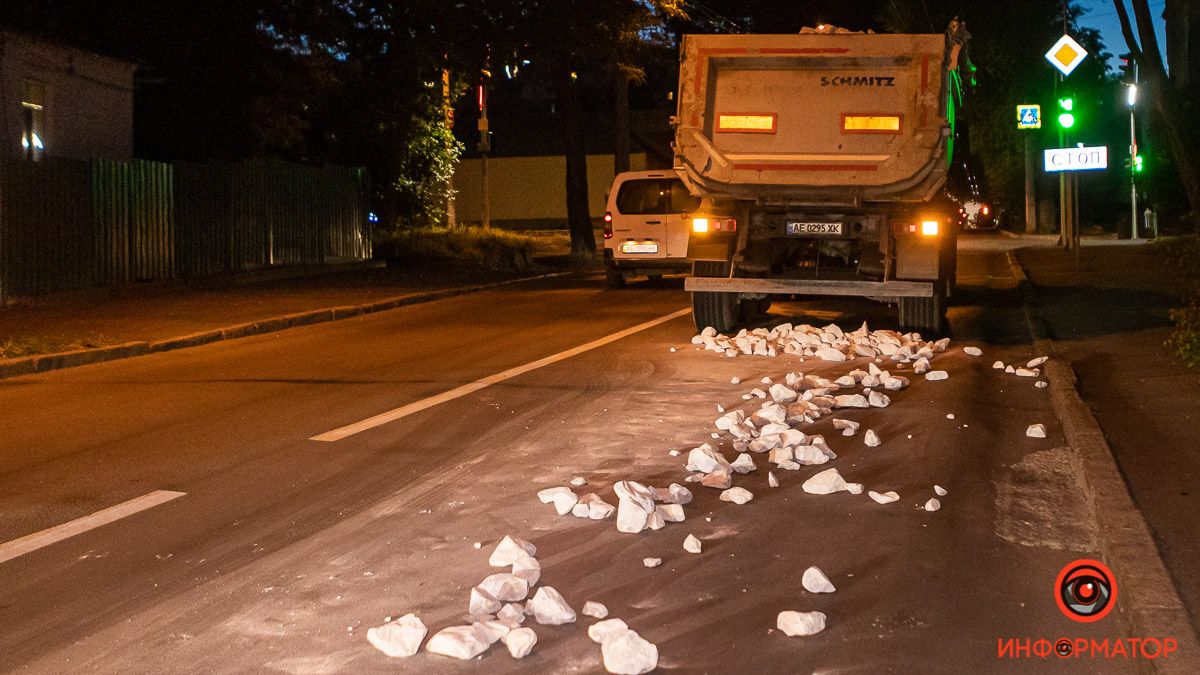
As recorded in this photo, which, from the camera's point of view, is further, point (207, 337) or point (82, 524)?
point (207, 337)

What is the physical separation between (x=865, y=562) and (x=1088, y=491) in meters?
1.75

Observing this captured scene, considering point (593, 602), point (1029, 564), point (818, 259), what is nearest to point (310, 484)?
point (593, 602)

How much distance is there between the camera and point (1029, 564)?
19.0 ft

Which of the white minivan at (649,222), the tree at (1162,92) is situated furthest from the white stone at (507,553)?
the white minivan at (649,222)

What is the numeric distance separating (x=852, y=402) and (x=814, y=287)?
4.21m

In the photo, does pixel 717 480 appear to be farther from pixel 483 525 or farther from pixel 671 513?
pixel 483 525

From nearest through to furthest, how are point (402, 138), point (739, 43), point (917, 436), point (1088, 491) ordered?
point (1088, 491) → point (917, 436) → point (739, 43) → point (402, 138)

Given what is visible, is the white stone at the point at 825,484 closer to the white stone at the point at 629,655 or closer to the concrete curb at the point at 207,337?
the white stone at the point at 629,655

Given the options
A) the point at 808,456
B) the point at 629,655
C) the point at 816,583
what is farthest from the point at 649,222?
the point at 629,655

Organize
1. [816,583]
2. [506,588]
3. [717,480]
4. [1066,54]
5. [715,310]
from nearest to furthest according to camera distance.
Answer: [506,588]
[816,583]
[717,480]
[715,310]
[1066,54]

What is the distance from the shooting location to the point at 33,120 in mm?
21344

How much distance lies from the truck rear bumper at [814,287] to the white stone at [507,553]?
8.27 metres

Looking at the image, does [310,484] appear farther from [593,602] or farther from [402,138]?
[402,138]

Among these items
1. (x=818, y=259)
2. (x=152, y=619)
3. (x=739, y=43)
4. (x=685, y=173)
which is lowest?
(x=152, y=619)
